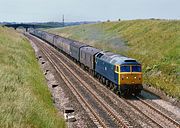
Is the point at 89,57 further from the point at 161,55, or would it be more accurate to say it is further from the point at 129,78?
the point at 129,78

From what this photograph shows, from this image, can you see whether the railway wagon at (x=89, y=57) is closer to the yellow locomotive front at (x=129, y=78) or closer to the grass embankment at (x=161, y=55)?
the grass embankment at (x=161, y=55)

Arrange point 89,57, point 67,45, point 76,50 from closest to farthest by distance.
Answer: point 89,57 → point 76,50 → point 67,45

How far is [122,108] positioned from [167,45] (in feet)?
93.1

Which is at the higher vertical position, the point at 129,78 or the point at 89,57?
the point at 89,57

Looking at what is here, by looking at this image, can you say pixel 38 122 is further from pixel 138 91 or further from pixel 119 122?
pixel 138 91

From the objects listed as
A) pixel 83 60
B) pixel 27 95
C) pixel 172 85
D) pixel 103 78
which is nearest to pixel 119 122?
pixel 27 95

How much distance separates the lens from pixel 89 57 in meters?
44.1

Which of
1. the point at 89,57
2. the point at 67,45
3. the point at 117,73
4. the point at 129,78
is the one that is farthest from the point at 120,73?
the point at 67,45

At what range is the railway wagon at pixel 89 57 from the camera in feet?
139

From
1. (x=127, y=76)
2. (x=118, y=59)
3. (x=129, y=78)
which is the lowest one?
(x=129, y=78)

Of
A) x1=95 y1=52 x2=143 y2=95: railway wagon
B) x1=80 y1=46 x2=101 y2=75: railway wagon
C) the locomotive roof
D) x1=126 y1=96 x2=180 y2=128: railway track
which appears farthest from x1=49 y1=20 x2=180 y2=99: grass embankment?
x1=80 y1=46 x2=101 y2=75: railway wagon

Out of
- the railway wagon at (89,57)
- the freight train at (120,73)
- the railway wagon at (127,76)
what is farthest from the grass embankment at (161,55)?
the railway wagon at (89,57)

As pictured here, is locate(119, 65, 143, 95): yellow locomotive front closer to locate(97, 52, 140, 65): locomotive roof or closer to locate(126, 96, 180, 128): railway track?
locate(97, 52, 140, 65): locomotive roof

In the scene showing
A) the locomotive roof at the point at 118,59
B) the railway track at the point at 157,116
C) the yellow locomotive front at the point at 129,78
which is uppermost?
the locomotive roof at the point at 118,59
